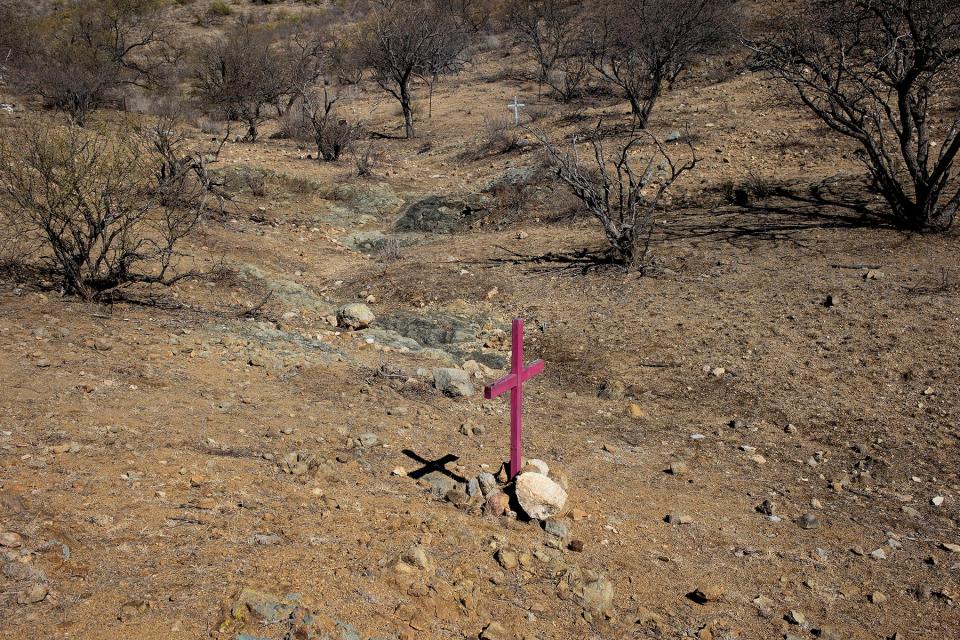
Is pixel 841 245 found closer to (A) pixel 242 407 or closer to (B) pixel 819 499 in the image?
(B) pixel 819 499

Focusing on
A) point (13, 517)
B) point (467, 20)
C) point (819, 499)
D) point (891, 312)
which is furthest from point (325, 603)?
point (467, 20)

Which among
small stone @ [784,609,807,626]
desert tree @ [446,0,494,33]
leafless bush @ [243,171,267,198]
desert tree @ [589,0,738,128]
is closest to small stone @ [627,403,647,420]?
small stone @ [784,609,807,626]

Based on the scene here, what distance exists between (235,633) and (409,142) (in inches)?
684

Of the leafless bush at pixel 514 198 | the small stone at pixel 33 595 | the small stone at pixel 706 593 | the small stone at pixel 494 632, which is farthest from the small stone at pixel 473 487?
the leafless bush at pixel 514 198

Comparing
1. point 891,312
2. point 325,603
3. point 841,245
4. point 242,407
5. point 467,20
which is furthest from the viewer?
point 467,20

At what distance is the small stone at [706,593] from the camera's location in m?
3.28

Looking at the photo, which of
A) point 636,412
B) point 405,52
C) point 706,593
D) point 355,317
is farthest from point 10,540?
point 405,52

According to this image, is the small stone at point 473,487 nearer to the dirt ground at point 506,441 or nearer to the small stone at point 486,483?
the small stone at point 486,483

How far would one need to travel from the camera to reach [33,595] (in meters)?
2.46

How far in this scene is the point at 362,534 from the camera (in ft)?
10.9

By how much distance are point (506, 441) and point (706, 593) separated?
1.93m

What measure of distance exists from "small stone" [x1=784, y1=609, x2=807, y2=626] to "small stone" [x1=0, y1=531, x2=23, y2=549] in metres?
3.32

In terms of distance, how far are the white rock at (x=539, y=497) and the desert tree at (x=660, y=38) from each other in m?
12.5

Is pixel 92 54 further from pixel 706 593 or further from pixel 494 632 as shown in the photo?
pixel 706 593
